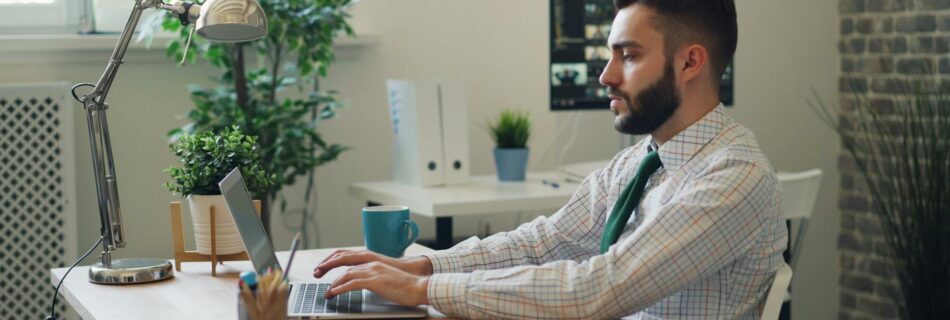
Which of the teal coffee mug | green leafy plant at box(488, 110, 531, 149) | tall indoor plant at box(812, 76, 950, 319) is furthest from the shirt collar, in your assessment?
tall indoor plant at box(812, 76, 950, 319)

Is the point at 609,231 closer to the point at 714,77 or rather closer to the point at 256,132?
the point at 714,77

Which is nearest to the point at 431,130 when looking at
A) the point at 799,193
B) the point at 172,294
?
the point at 799,193

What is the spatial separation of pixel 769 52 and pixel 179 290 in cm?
290

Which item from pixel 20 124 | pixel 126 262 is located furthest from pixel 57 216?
pixel 126 262

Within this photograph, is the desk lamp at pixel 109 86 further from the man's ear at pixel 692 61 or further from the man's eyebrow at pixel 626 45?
the man's ear at pixel 692 61

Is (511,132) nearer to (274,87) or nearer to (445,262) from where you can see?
(274,87)

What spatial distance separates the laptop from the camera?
1542mm

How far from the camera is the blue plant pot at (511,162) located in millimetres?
3323

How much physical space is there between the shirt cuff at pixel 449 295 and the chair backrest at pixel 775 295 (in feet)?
1.38

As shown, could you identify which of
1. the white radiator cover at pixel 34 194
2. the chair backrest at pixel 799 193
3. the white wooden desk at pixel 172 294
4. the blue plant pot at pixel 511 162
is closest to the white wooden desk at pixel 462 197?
the blue plant pot at pixel 511 162

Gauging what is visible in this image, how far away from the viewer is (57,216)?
312 centimetres

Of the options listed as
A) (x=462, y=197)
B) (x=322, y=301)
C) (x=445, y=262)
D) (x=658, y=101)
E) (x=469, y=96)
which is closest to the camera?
(x=322, y=301)

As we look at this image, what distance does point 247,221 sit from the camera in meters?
1.79

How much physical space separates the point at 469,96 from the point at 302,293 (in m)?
2.08
